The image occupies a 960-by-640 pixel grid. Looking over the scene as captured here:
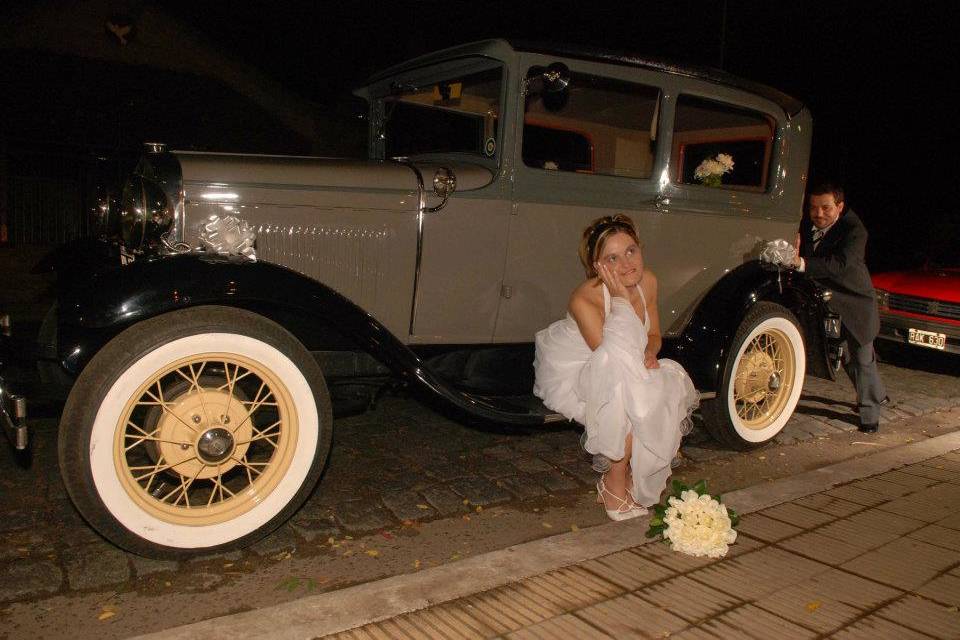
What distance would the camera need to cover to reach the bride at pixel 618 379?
2.99m

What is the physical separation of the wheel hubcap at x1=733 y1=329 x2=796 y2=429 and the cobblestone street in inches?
8.9

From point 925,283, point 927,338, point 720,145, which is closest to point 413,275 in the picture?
point 720,145

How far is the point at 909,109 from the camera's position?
18188 millimetres

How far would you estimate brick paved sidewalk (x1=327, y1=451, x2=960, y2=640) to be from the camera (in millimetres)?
2182

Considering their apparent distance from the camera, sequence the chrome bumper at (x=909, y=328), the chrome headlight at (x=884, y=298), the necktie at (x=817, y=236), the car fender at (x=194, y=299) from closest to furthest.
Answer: the car fender at (x=194, y=299) < the necktie at (x=817, y=236) < the chrome bumper at (x=909, y=328) < the chrome headlight at (x=884, y=298)

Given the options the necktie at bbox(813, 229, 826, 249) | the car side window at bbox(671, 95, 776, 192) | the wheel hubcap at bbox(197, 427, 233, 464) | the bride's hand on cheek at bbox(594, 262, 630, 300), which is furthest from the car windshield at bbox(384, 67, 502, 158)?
the necktie at bbox(813, 229, 826, 249)

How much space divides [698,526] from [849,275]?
2.61 meters

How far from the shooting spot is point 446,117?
3.80 m

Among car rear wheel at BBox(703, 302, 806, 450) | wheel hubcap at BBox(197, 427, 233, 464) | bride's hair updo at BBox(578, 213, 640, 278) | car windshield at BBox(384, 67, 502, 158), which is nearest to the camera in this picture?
wheel hubcap at BBox(197, 427, 233, 464)

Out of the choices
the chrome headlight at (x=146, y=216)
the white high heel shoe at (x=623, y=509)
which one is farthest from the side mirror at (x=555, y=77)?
the white high heel shoe at (x=623, y=509)

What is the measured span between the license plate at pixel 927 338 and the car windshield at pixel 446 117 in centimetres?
532

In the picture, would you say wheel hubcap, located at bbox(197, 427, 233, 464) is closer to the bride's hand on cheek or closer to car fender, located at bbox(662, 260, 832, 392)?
the bride's hand on cheek

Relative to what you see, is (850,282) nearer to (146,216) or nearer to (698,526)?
(698,526)

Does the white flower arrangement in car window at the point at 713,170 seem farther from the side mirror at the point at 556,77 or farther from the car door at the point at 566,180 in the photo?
the side mirror at the point at 556,77
